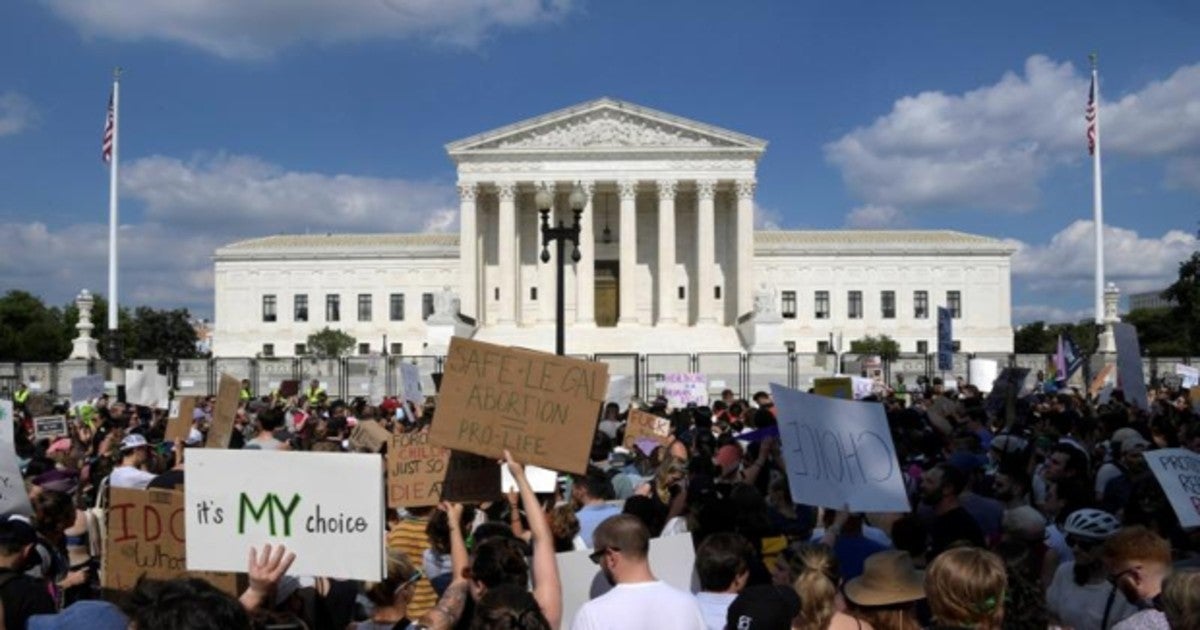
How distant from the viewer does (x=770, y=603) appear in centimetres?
449

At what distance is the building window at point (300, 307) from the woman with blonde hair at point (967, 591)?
84.5 m

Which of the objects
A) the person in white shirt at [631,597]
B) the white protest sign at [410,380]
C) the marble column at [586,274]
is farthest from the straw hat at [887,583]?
the marble column at [586,274]

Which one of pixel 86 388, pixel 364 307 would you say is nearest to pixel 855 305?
pixel 364 307

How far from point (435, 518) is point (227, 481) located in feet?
4.20

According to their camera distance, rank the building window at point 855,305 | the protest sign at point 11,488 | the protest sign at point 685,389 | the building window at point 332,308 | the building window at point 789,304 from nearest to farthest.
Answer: the protest sign at point 11,488 < the protest sign at point 685,389 < the building window at point 789,304 < the building window at point 855,305 < the building window at point 332,308

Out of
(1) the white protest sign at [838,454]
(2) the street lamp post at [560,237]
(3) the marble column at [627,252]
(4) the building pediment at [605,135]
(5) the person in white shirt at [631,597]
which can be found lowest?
(5) the person in white shirt at [631,597]

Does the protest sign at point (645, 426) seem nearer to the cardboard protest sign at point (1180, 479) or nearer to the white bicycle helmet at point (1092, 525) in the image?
the cardboard protest sign at point (1180, 479)

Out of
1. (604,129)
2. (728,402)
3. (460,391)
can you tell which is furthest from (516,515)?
(604,129)

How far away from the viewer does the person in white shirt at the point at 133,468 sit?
866cm

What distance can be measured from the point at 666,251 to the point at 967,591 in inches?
2571

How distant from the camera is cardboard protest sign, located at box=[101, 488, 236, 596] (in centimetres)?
525

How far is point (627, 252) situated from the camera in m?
67.8

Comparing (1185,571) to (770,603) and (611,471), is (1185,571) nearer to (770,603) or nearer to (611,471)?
(770,603)

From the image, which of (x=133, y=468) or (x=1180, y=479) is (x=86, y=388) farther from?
(x=1180, y=479)
